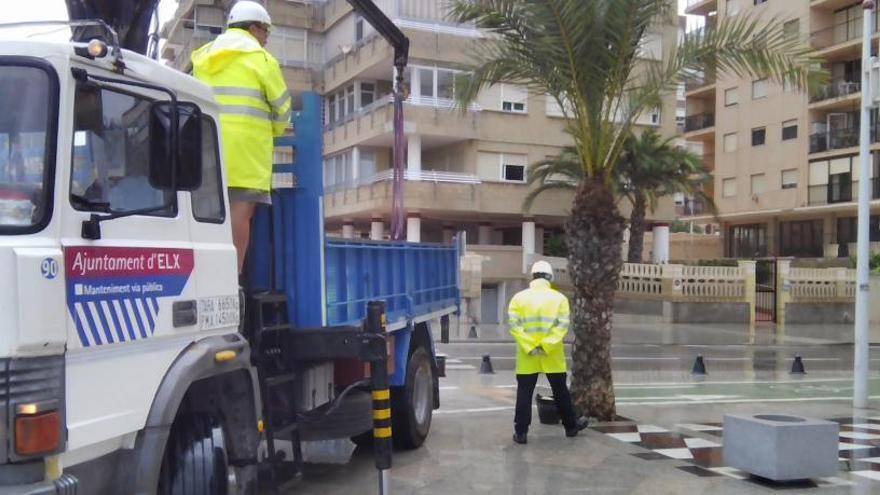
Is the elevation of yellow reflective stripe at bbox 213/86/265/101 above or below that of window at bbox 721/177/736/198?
below

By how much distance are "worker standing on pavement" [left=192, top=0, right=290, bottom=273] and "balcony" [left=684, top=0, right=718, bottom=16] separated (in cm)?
4972

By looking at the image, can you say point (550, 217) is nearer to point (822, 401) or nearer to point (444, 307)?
point (822, 401)

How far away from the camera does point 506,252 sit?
3225cm

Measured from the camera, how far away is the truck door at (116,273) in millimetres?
3584

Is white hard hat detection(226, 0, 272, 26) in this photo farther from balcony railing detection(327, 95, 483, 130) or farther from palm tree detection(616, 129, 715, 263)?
balcony railing detection(327, 95, 483, 130)

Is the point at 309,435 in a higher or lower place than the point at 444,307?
lower

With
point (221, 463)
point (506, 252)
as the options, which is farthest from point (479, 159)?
point (221, 463)

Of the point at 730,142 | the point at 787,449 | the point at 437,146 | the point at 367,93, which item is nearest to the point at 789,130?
the point at 730,142

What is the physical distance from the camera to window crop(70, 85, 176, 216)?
12.2ft

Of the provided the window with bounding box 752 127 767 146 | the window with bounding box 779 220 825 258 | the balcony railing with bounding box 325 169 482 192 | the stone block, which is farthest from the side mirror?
the window with bounding box 752 127 767 146

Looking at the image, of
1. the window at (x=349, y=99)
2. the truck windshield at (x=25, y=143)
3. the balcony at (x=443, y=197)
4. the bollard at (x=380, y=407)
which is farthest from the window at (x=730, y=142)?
the truck windshield at (x=25, y=143)

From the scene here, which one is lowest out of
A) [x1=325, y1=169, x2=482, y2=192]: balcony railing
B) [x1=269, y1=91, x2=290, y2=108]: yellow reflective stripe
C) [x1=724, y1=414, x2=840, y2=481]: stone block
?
[x1=724, y1=414, x2=840, y2=481]: stone block

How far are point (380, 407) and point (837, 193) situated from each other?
137 feet

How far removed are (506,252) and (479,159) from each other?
3660mm
